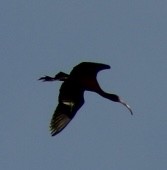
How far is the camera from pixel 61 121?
86.1 feet

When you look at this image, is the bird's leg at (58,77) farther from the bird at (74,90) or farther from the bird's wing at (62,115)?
the bird's wing at (62,115)

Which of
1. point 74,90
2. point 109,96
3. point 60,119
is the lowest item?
point 60,119

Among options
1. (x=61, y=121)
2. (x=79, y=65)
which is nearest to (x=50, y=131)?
(x=61, y=121)

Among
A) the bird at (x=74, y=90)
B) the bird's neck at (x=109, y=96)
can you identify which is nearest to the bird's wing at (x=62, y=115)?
the bird at (x=74, y=90)

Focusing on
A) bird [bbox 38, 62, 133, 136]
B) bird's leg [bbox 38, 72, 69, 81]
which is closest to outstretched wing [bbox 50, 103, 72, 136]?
bird [bbox 38, 62, 133, 136]

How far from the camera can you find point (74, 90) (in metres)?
26.7

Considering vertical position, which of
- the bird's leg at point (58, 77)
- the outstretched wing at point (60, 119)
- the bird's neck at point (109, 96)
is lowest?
the outstretched wing at point (60, 119)

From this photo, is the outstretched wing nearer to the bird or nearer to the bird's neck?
the bird

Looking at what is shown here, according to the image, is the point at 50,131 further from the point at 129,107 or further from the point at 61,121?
the point at 129,107

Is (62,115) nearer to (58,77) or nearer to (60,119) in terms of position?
(60,119)

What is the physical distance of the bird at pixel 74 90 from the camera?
2595 cm

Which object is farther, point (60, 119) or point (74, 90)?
point (74, 90)

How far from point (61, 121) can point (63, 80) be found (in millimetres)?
1161

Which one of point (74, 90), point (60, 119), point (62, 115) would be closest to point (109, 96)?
point (74, 90)
